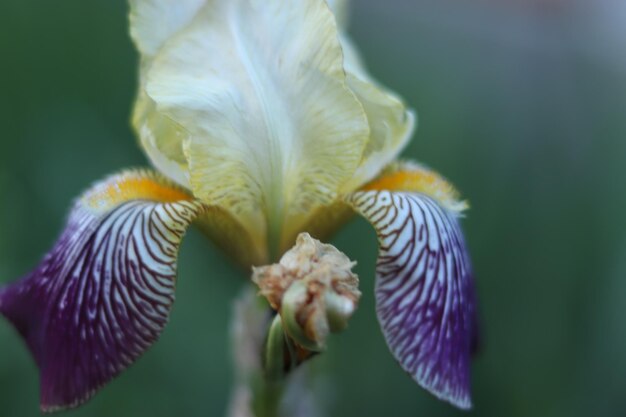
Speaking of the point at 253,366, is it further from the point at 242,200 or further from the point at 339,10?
the point at 339,10

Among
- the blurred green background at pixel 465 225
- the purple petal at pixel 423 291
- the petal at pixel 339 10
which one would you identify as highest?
the petal at pixel 339 10

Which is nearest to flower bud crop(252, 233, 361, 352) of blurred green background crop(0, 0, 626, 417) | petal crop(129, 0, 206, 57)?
petal crop(129, 0, 206, 57)

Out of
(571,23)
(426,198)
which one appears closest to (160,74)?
(426,198)

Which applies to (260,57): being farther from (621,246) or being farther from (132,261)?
(621,246)

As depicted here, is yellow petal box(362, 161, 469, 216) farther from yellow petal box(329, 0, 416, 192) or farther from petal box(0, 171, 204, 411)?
petal box(0, 171, 204, 411)

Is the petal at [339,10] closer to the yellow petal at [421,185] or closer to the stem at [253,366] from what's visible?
the yellow petal at [421,185]

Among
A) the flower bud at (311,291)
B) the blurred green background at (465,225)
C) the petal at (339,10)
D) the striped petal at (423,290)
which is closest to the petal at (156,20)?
the petal at (339,10)

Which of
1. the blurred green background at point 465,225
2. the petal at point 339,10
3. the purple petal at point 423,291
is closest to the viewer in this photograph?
the purple petal at point 423,291

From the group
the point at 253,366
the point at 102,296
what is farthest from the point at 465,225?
the point at 102,296
